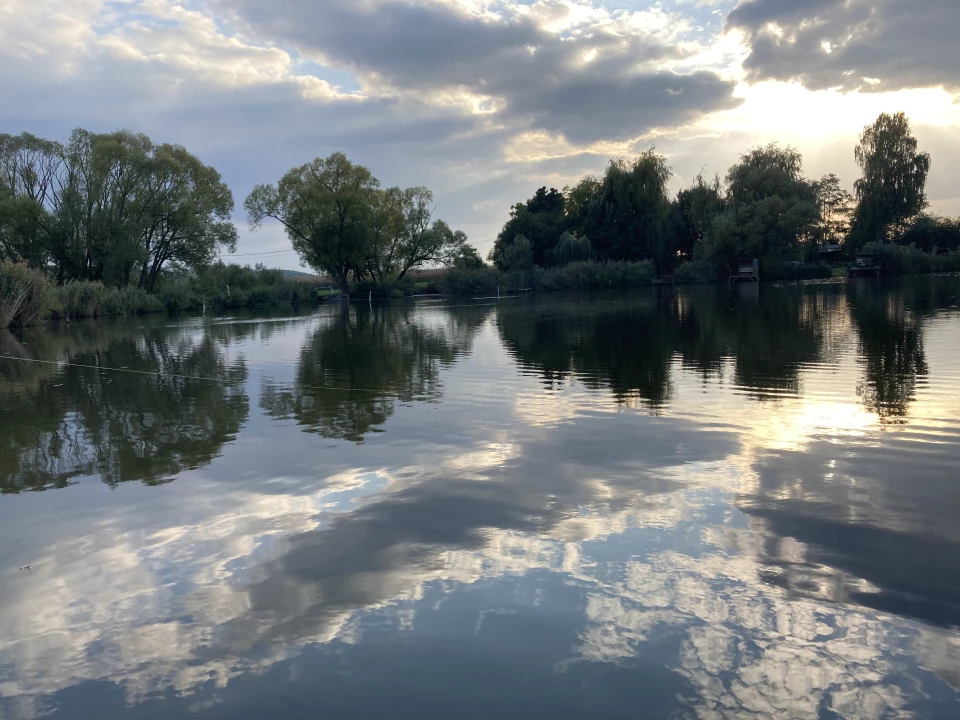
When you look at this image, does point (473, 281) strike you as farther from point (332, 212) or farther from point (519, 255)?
point (332, 212)

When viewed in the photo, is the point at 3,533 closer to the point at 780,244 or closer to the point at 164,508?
the point at 164,508

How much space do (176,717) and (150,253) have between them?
69.2m

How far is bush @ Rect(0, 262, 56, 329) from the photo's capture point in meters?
39.2

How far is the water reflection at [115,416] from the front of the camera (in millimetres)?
8531

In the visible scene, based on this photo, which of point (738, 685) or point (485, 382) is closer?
point (738, 685)

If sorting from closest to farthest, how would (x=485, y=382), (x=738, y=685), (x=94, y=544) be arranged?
(x=738, y=685) → (x=94, y=544) → (x=485, y=382)

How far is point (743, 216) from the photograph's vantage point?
61969 mm

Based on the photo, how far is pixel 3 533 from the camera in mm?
6359

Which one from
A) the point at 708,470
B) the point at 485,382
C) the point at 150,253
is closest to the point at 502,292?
the point at 150,253

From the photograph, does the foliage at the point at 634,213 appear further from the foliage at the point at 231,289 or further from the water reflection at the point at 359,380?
the water reflection at the point at 359,380

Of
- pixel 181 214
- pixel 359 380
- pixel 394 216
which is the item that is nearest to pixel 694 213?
pixel 394 216

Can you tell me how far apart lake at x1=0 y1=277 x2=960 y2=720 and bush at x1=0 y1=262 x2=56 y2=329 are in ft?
107

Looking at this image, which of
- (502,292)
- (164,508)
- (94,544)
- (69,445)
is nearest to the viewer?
(94,544)

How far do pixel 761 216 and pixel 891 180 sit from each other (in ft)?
94.0
